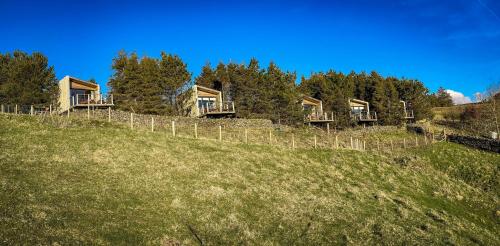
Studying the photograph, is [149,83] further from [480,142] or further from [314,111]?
[480,142]

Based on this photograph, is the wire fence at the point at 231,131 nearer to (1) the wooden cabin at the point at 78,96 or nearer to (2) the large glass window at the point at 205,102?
(1) the wooden cabin at the point at 78,96

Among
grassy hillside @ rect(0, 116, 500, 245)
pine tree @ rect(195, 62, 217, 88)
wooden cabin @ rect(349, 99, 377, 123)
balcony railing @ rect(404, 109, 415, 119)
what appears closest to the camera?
grassy hillside @ rect(0, 116, 500, 245)

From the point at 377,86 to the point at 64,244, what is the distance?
8844 cm

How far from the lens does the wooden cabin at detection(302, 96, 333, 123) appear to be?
269 ft

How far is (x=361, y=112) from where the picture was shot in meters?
94.3

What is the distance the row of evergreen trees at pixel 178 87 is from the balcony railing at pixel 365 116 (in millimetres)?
1481

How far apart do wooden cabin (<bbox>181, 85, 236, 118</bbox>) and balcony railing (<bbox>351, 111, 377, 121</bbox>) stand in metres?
28.0

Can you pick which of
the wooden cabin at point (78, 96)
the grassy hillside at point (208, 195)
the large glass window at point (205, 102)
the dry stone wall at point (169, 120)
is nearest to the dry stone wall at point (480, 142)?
the grassy hillside at point (208, 195)

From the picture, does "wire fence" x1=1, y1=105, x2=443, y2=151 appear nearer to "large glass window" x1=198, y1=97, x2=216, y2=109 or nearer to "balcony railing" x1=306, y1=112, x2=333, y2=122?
"balcony railing" x1=306, y1=112, x2=333, y2=122

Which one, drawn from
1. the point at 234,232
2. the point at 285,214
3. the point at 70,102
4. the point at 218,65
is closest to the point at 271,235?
the point at 234,232

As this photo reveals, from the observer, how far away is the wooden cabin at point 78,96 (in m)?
64.1

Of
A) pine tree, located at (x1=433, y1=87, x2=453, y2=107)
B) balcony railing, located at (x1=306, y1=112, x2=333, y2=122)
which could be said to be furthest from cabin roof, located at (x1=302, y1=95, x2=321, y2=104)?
pine tree, located at (x1=433, y1=87, x2=453, y2=107)

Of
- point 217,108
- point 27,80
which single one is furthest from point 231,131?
point 27,80

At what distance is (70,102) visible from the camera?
217 feet
